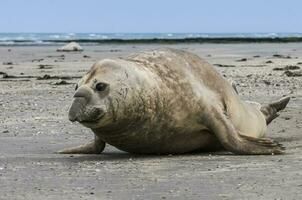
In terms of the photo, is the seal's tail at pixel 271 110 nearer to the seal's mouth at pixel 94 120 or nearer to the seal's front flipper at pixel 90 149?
the seal's front flipper at pixel 90 149

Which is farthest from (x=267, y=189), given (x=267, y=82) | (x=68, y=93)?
(x=267, y=82)

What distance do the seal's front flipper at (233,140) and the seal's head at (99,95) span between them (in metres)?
1.01

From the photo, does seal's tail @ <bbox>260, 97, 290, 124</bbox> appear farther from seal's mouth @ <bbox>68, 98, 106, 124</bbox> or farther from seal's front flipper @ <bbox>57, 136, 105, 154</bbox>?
seal's mouth @ <bbox>68, 98, 106, 124</bbox>

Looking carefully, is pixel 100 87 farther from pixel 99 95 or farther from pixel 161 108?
pixel 161 108

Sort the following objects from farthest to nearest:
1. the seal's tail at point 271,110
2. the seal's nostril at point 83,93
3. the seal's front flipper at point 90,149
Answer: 1. the seal's tail at point 271,110
2. the seal's front flipper at point 90,149
3. the seal's nostril at point 83,93

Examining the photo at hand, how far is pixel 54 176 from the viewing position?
6.03 meters

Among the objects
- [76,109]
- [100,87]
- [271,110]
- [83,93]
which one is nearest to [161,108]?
[100,87]

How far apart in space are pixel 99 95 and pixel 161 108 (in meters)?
0.72

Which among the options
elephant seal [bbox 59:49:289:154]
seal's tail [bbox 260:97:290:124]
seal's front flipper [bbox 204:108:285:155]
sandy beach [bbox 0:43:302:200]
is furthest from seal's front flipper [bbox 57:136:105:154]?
seal's tail [bbox 260:97:290:124]

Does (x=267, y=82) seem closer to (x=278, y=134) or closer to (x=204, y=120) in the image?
(x=278, y=134)

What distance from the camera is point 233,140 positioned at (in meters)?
7.36

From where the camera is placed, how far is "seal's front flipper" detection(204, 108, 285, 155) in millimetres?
7293

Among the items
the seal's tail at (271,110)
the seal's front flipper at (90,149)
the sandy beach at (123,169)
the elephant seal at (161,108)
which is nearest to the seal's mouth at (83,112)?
the elephant seal at (161,108)

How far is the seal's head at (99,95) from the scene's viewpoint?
6504 millimetres
